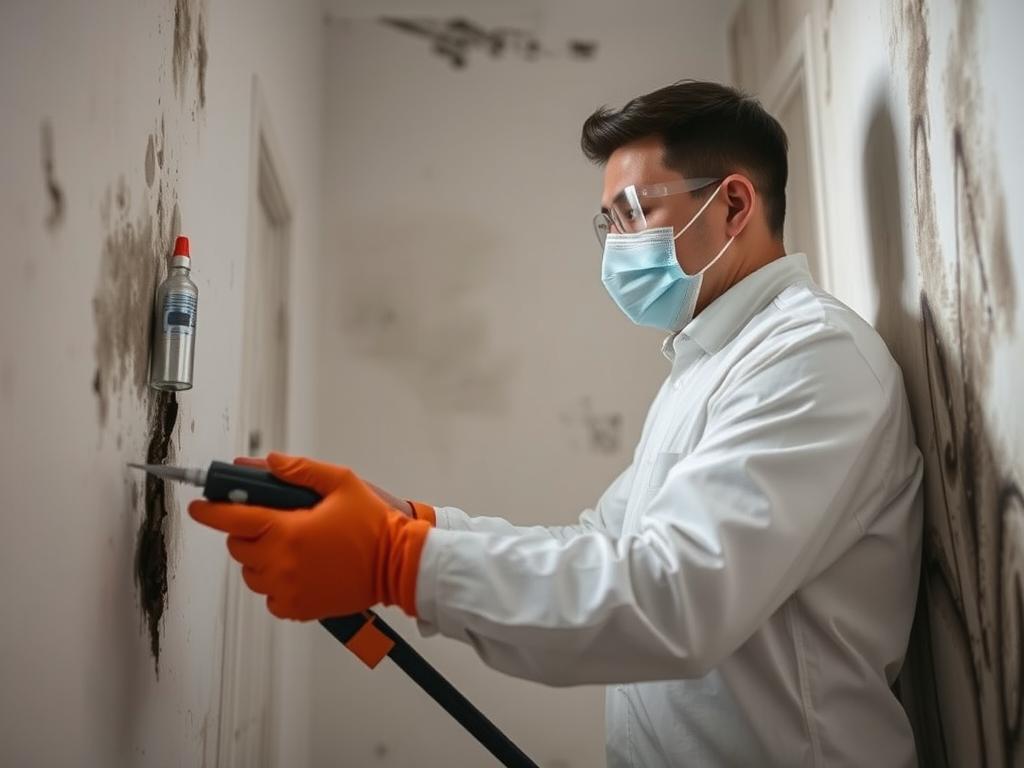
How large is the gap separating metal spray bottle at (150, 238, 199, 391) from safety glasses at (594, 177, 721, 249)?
69 centimetres

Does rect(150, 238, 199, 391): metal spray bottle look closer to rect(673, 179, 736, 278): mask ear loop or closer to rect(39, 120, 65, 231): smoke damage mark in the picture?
rect(39, 120, 65, 231): smoke damage mark

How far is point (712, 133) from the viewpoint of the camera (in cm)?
141

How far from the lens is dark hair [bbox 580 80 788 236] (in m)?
1.40

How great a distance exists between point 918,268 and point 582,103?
1854 mm

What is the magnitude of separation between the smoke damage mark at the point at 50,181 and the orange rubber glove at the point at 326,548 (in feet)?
1.06

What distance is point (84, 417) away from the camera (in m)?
0.93

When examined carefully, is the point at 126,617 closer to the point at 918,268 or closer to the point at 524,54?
the point at 918,268

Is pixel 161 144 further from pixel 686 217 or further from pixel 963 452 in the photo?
pixel 963 452

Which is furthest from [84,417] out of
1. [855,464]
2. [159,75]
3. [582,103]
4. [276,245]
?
[582,103]

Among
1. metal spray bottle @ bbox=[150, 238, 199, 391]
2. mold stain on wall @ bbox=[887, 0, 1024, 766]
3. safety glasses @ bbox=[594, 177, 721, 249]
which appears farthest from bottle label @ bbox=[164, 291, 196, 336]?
mold stain on wall @ bbox=[887, 0, 1024, 766]

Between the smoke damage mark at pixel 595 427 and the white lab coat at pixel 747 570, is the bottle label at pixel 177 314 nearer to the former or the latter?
the white lab coat at pixel 747 570

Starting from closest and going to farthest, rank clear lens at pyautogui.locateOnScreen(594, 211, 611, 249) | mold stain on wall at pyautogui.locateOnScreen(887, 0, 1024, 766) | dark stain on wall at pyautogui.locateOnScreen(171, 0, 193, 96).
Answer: mold stain on wall at pyautogui.locateOnScreen(887, 0, 1024, 766) → dark stain on wall at pyautogui.locateOnScreen(171, 0, 193, 96) → clear lens at pyautogui.locateOnScreen(594, 211, 611, 249)

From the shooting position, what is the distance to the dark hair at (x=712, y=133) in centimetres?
140

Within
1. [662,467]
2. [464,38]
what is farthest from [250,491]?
[464,38]
